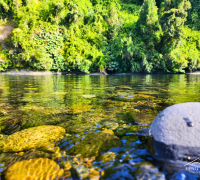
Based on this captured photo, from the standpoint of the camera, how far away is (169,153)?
1.29 m

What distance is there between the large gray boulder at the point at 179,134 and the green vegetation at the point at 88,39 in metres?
19.1

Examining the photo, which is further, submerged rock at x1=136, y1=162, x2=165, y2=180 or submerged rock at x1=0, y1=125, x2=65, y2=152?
submerged rock at x1=0, y1=125, x2=65, y2=152

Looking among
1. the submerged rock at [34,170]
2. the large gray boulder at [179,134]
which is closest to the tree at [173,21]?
the large gray boulder at [179,134]

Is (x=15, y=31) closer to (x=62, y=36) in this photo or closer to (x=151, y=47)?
(x=62, y=36)

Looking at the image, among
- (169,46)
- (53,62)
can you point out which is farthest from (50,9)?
(169,46)

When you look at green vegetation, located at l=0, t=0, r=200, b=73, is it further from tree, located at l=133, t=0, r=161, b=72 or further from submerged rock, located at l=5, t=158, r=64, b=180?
submerged rock, located at l=5, t=158, r=64, b=180

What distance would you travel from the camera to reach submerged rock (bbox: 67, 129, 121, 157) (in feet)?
4.98

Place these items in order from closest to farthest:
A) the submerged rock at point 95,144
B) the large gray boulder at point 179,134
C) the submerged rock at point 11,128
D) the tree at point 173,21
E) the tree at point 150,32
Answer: the large gray boulder at point 179,134 → the submerged rock at point 95,144 → the submerged rock at point 11,128 → the tree at point 173,21 → the tree at point 150,32

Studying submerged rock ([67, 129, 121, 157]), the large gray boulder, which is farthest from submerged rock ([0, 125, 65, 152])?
the large gray boulder

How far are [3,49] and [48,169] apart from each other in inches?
834

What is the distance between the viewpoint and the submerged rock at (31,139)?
1579mm

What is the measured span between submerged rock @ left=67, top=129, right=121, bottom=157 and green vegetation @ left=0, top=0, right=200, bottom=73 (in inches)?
728

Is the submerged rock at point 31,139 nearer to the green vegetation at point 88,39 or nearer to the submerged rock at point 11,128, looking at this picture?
the submerged rock at point 11,128

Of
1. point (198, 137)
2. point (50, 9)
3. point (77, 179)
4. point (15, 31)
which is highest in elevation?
point (50, 9)
